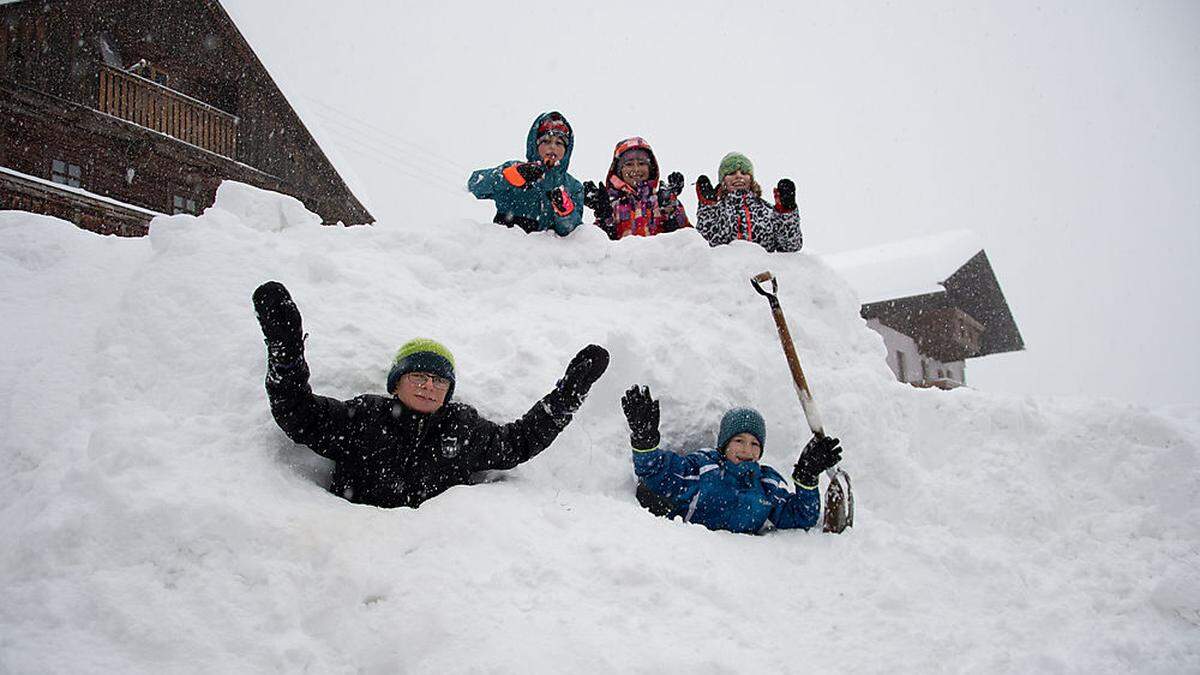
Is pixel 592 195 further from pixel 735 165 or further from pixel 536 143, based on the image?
pixel 735 165

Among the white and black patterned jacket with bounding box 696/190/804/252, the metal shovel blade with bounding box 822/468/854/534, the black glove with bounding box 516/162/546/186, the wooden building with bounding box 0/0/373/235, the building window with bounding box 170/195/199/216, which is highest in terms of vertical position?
the wooden building with bounding box 0/0/373/235

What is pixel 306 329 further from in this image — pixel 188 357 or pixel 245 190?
pixel 245 190

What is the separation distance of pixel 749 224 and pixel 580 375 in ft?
8.48

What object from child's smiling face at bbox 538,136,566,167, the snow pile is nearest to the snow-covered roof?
child's smiling face at bbox 538,136,566,167

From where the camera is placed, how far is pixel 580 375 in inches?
113

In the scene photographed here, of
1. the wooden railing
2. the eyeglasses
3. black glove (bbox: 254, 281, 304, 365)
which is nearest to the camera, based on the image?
black glove (bbox: 254, 281, 304, 365)

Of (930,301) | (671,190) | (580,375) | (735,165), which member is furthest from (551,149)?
(930,301)

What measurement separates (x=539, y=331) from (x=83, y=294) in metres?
2.31

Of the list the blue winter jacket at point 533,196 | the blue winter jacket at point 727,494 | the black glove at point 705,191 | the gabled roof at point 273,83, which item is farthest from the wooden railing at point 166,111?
the blue winter jacket at point 727,494

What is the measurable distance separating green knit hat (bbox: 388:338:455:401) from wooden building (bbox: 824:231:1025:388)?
44.7 ft

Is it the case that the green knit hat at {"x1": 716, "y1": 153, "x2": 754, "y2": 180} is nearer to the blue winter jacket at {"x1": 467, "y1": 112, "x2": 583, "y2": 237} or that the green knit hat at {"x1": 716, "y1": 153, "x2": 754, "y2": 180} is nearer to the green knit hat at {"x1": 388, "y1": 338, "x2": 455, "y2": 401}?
the blue winter jacket at {"x1": 467, "y1": 112, "x2": 583, "y2": 237}

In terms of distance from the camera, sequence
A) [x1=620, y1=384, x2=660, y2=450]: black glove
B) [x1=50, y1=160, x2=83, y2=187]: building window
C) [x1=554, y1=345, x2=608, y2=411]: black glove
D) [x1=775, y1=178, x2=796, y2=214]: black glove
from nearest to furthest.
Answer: [x1=554, y1=345, x2=608, y2=411]: black glove → [x1=620, y1=384, x2=660, y2=450]: black glove → [x1=775, y1=178, x2=796, y2=214]: black glove → [x1=50, y1=160, x2=83, y2=187]: building window

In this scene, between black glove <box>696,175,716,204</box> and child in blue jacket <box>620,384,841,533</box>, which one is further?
black glove <box>696,175,716,204</box>

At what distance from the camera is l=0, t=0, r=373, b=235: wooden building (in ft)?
31.1
